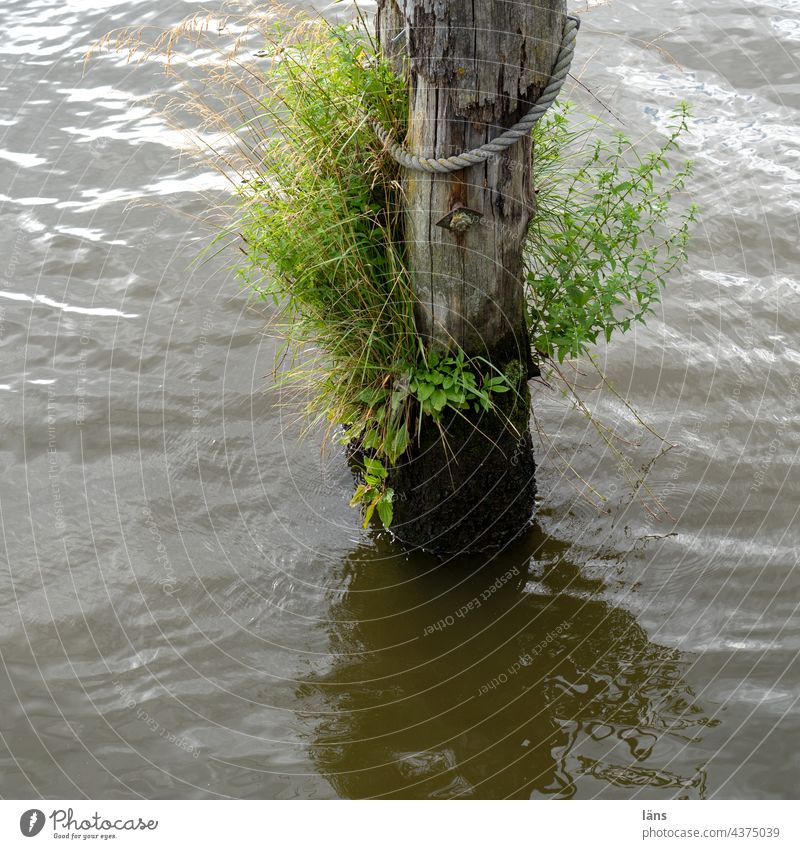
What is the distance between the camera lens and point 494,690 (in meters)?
3.59

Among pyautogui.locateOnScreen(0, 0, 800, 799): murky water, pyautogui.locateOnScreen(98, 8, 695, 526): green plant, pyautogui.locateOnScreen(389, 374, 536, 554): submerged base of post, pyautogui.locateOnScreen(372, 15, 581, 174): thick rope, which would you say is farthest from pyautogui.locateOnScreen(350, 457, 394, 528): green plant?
pyautogui.locateOnScreen(372, 15, 581, 174): thick rope

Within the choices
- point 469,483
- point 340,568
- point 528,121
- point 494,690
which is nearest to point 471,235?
point 528,121

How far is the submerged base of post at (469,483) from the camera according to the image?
3682mm

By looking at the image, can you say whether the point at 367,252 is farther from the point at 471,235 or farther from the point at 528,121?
the point at 528,121

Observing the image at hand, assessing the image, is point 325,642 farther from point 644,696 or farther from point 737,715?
point 737,715

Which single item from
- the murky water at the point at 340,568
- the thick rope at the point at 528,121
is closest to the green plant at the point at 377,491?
A: the murky water at the point at 340,568

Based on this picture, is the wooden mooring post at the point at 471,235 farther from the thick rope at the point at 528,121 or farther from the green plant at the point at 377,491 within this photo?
the green plant at the point at 377,491

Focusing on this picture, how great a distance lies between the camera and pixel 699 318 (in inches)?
198

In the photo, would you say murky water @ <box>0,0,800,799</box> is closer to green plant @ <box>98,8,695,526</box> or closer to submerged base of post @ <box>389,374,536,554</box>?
submerged base of post @ <box>389,374,536,554</box>

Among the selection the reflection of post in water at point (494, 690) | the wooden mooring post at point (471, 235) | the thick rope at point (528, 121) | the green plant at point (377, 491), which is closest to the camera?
the wooden mooring post at point (471, 235)

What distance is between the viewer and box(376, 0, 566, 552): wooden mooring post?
9.64 ft

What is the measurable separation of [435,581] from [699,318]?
2.26 m
